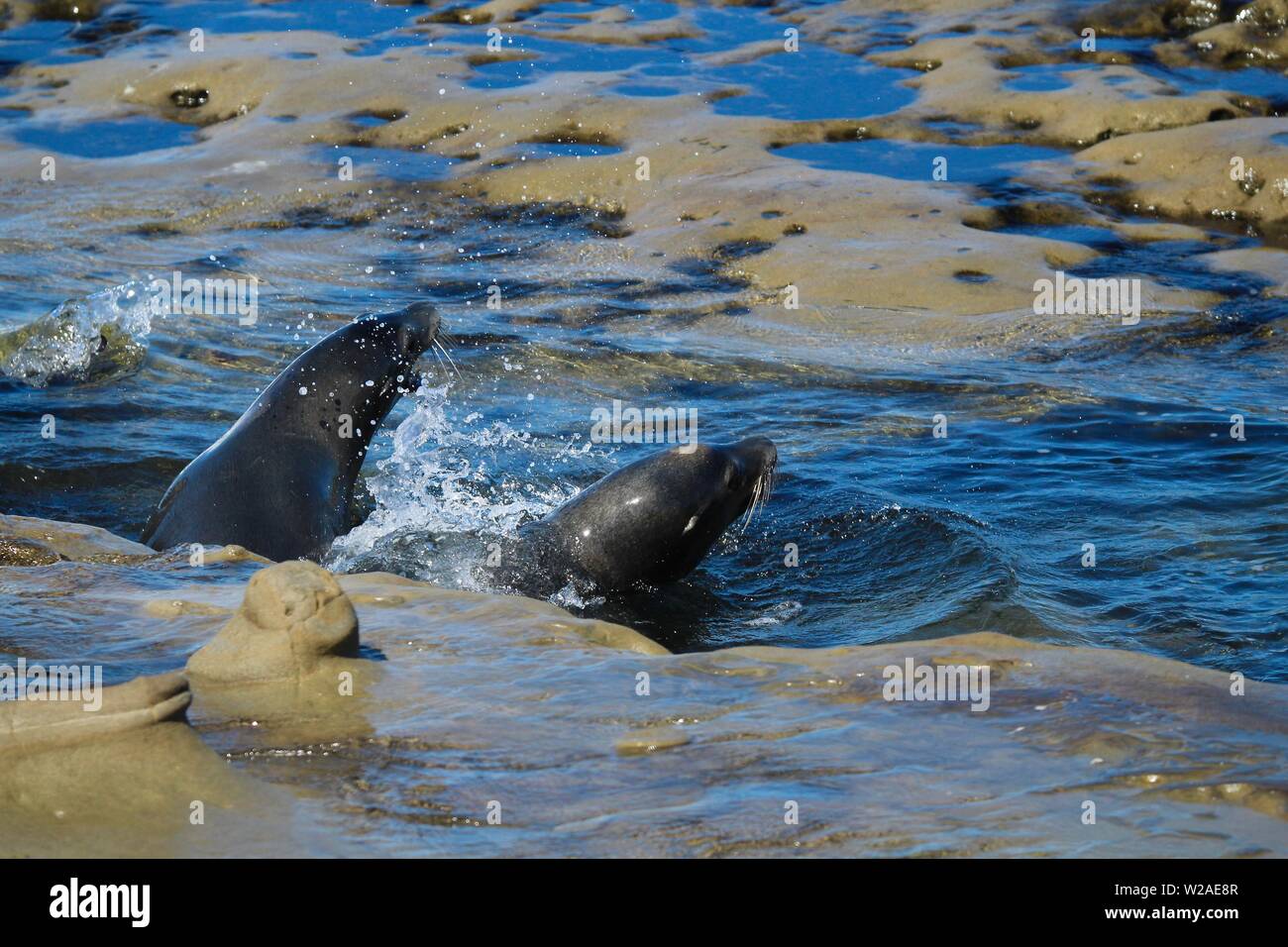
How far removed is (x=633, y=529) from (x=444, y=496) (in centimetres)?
125

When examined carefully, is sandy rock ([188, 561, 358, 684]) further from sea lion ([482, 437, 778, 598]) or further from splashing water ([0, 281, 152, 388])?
splashing water ([0, 281, 152, 388])

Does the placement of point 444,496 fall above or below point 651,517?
below

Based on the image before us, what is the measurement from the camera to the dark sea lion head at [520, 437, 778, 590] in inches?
236

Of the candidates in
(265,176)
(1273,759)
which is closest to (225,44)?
(265,176)

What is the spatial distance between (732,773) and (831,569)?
331cm

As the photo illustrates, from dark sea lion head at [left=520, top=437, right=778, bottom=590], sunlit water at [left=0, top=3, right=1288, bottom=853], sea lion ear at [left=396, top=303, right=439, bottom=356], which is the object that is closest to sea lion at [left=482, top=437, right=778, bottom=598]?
dark sea lion head at [left=520, top=437, right=778, bottom=590]

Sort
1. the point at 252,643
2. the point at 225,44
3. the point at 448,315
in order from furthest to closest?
the point at 225,44
the point at 448,315
the point at 252,643

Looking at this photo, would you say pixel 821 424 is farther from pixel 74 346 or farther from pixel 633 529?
pixel 74 346

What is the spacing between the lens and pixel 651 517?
6.04m

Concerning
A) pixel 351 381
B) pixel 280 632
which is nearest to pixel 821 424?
pixel 351 381

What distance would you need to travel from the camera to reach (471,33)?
16.2 metres

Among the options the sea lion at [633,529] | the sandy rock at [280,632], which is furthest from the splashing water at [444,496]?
the sandy rock at [280,632]

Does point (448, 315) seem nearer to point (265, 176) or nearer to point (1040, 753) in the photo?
point (265, 176)

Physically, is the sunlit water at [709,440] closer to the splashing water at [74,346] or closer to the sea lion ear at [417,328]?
the splashing water at [74,346]
